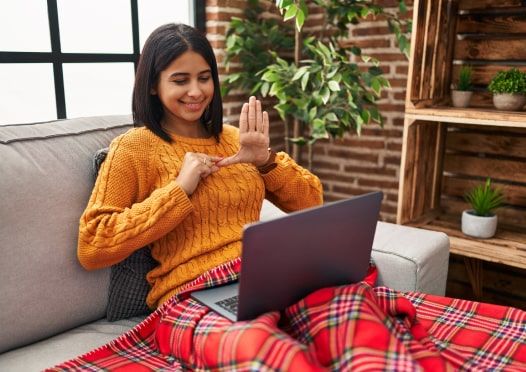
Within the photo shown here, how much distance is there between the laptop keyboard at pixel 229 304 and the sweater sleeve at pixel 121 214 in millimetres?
243

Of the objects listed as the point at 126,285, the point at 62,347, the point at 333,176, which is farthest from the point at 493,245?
the point at 62,347

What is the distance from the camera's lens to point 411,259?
138cm

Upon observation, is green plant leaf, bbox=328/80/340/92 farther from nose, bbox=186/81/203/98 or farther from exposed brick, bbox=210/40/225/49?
nose, bbox=186/81/203/98

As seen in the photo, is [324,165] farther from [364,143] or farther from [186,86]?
[186,86]

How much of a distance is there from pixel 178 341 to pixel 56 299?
0.39m

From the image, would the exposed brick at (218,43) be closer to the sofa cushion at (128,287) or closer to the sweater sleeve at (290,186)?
the sweater sleeve at (290,186)

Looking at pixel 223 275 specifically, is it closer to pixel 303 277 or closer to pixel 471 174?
pixel 303 277

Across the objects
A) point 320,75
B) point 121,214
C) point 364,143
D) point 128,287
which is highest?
point 320,75

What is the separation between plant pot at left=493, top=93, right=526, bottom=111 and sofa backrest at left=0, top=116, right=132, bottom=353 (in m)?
1.40

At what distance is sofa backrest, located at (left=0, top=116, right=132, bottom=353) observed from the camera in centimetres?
115

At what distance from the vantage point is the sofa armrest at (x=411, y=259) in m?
1.38

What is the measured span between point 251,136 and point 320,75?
89 cm

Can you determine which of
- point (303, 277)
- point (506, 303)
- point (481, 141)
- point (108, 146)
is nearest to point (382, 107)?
point (481, 141)

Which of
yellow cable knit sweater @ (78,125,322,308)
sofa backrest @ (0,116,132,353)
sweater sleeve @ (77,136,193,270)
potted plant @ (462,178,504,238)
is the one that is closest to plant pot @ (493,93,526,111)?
potted plant @ (462,178,504,238)
